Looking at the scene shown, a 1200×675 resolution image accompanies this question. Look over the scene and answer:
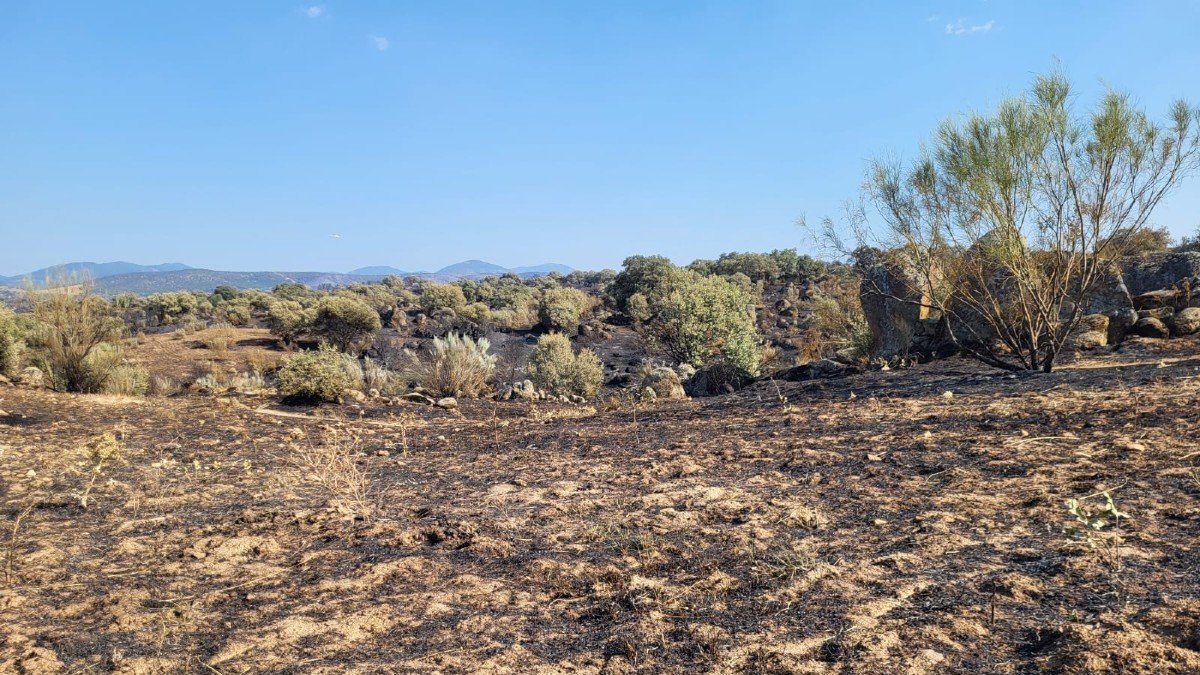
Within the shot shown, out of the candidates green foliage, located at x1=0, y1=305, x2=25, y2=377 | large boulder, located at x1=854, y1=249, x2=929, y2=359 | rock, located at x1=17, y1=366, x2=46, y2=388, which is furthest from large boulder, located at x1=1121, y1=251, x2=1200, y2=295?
green foliage, located at x1=0, y1=305, x2=25, y2=377

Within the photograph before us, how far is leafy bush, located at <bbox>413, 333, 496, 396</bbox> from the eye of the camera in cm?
1211

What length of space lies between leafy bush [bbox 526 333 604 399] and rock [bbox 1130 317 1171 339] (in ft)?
30.4

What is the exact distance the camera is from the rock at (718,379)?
11.8 metres

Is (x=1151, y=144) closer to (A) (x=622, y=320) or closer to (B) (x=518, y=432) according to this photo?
(B) (x=518, y=432)

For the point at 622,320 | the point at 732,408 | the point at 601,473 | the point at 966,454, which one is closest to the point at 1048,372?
the point at 732,408

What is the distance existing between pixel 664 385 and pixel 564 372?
119 inches

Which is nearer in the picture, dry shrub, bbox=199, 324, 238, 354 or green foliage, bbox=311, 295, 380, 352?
dry shrub, bbox=199, 324, 238, 354

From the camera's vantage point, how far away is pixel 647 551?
3605 millimetres

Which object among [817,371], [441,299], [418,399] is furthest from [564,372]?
[441,299]

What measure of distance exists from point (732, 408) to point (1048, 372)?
400 cm

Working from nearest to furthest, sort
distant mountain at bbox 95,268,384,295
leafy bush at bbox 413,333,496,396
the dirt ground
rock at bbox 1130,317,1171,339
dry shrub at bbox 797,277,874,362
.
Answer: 1. the dirt ground
2. rock at bbox 1130,317,1171,339
3. leafy bush at bbox 413,333,496,396
4. dry shrub at bbox 797,277,874,362
5. distant mountain at bbox 95,268,384,295

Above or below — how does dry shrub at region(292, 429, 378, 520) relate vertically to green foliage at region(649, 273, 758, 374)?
below

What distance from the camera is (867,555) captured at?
3.37 metres

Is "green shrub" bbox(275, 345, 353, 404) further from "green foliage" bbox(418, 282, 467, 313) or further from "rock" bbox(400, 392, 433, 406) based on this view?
"green foliage" bbox(418, 282, 467, 313)
